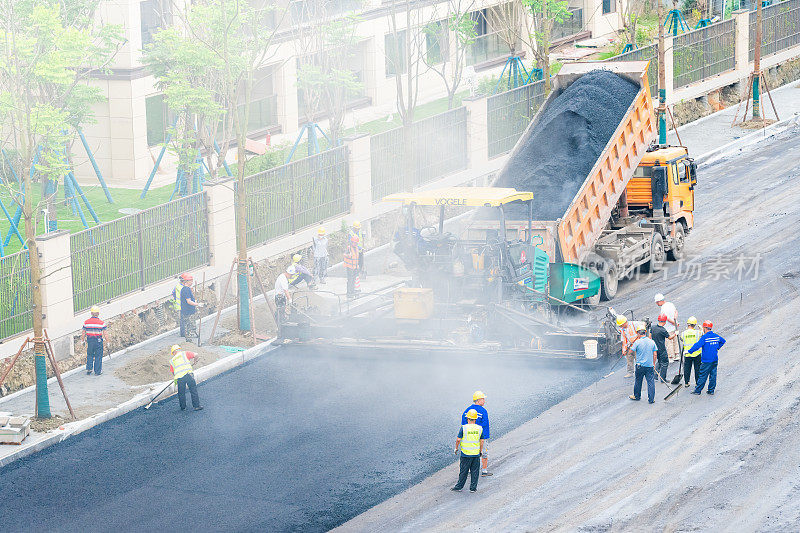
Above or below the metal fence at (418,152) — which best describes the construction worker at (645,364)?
below

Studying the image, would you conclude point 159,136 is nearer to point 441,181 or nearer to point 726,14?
point 441,181

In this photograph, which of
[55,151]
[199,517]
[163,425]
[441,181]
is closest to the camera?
[199,517]

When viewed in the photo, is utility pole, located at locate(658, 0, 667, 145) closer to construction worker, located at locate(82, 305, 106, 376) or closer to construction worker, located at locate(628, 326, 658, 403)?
construction worker, located at locate(628, 326, 658, 403)

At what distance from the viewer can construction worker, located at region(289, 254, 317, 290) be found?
30609 millimetres

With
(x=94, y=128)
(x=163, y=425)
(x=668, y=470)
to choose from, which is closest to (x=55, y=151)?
(x=94, y=128)

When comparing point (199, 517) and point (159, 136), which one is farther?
point (159, 136)

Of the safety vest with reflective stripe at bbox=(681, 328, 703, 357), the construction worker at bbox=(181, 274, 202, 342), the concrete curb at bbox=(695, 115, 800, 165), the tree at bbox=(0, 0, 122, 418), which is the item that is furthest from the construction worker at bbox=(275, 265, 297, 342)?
the concrete curb at bbox=(695, 115, 800, 165)

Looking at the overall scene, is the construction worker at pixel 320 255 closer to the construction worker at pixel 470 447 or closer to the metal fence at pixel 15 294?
the metal fence at pixel 15 294

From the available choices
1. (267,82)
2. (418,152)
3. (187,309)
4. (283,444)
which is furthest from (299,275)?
(267,82)

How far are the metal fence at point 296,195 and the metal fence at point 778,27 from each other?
24043 mm

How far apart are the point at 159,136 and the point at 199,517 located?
23.5m

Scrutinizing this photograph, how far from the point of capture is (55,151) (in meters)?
32.2

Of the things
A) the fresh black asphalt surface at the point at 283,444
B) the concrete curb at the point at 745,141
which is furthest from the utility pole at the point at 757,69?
the fresh black asphalt surface at the point at 283,444

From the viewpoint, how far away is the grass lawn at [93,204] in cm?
3419
